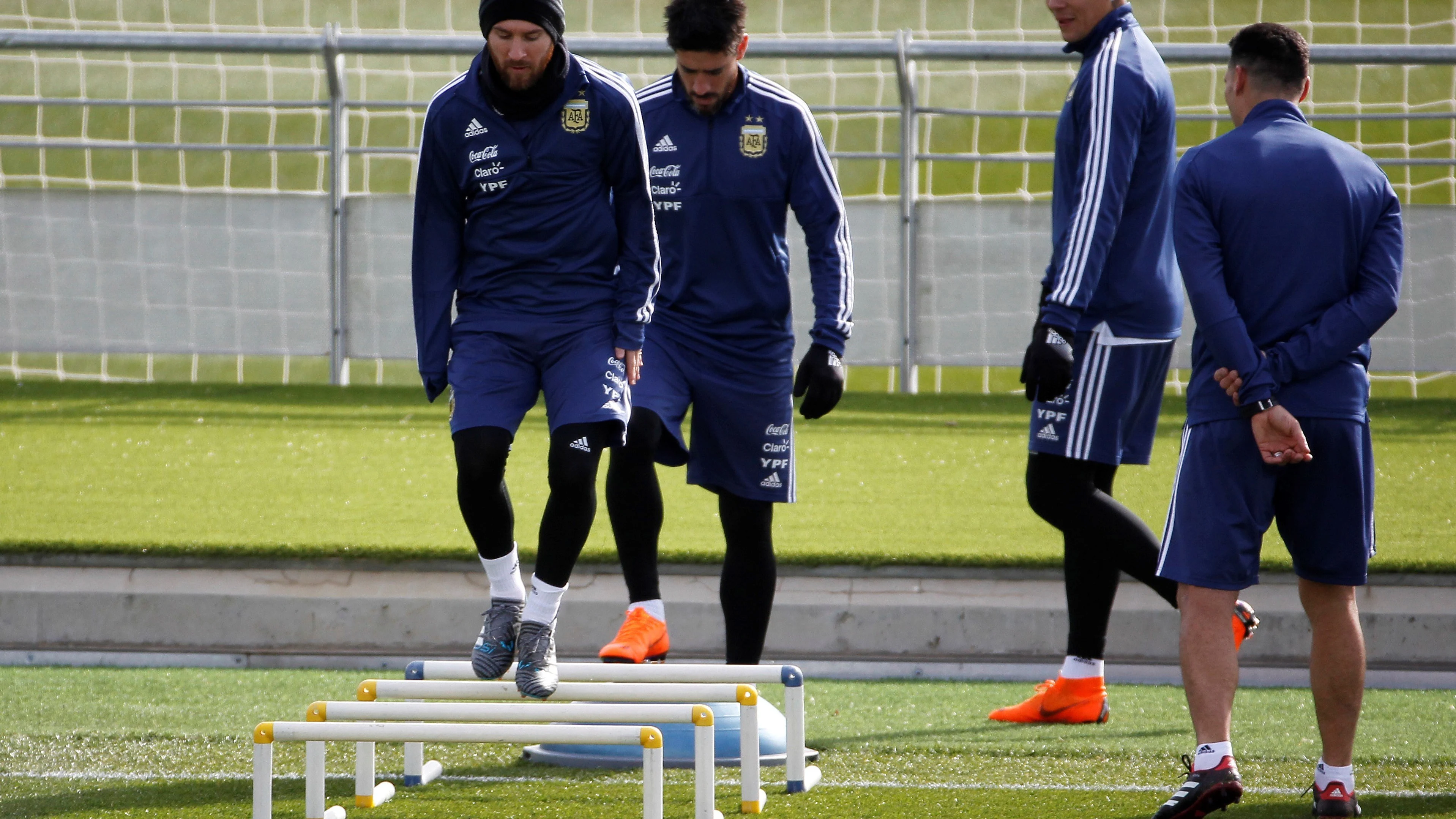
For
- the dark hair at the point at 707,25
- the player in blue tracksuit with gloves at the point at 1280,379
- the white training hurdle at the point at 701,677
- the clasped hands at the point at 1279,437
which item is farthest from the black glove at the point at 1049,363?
the dark hair at the point at 707,25

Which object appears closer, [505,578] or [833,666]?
Result: [505,578]

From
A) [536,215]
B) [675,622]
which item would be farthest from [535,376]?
[675,622]

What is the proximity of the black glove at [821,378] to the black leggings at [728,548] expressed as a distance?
0.35 meters

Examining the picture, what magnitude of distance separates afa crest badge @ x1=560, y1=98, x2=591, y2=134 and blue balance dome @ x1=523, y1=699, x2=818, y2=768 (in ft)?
5.31

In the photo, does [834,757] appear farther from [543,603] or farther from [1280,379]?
[1280,379]

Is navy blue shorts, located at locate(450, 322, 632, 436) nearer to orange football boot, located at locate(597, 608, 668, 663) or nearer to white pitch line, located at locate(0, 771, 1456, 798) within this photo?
orange football boot, located at locate(597, 608, 668, 663)

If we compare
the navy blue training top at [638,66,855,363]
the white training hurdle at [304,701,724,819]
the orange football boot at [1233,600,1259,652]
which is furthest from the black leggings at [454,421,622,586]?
the orange football boot at [1233,600,1259,652]

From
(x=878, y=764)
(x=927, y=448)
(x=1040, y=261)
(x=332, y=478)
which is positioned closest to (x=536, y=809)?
(x=878, y=764)

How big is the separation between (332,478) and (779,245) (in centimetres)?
388

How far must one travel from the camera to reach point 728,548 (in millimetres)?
4949

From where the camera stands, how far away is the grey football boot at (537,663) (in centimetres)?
398

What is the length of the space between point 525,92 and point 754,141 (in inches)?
35.3

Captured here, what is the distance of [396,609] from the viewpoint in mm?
6195

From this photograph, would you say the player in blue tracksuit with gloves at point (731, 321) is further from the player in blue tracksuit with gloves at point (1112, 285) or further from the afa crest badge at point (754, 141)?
the player in blue tracksuit with gloves at point (1112, 285)
